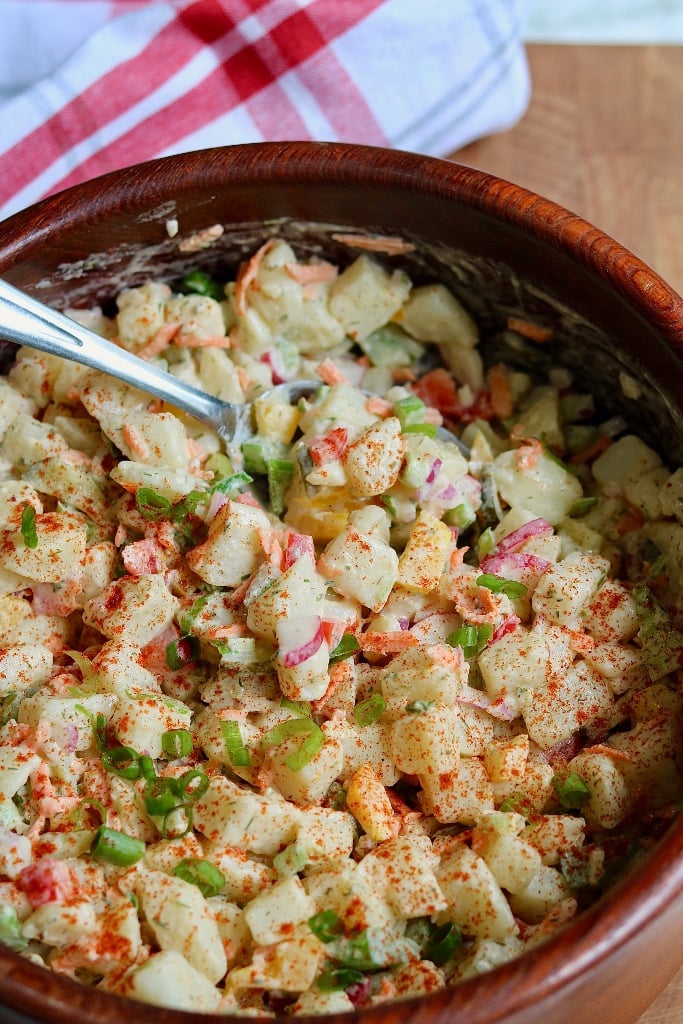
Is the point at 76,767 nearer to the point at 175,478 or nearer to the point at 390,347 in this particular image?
the point at 175,478

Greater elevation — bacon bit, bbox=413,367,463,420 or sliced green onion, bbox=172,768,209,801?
sliced green onion, bbox=172,768,209,801

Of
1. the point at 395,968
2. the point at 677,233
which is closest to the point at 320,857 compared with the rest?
the point at 395,968

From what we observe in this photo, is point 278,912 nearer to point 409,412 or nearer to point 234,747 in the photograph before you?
point 234,747

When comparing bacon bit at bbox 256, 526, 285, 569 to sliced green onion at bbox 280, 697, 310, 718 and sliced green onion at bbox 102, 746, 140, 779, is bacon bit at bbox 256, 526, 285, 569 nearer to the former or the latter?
sliced green onion at bbox 280, 697, 310, 718

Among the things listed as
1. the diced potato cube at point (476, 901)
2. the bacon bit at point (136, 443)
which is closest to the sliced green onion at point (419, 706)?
the diced potato cube at point (476, 901)

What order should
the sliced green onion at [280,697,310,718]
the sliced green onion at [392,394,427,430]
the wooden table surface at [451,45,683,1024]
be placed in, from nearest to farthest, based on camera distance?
the sliced green onion at [280,697,310,718], the sliced green onion at [392,394,427,430], the wooden table surface at [451,45,683,1024]

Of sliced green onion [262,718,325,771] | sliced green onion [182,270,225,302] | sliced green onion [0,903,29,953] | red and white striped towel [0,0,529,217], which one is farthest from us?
red and white striped towel [0,0,529,217]

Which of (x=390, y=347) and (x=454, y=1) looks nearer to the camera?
(x=390, y=347)

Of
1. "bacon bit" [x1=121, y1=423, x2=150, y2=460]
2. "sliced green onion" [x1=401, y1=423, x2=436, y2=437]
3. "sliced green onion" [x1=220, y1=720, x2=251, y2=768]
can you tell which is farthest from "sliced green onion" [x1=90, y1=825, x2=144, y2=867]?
"sliced green onion" [x1=401, y1=423, x2=436, y2=437]
